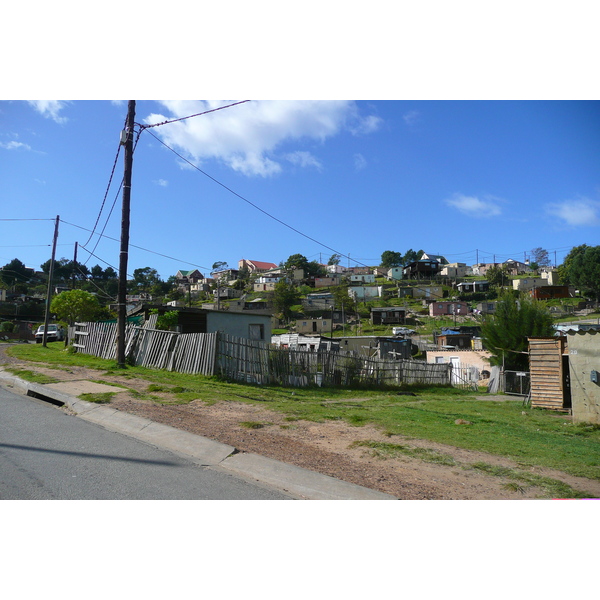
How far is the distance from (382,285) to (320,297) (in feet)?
70.0

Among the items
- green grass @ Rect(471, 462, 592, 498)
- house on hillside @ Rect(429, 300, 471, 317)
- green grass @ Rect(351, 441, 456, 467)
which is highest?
house on hillside @ Rect(429, 300, 471, 317)

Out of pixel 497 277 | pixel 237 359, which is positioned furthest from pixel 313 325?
pixel 237 359

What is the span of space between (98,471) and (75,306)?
115ft

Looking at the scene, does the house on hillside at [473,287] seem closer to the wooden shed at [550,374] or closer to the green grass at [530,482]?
the wooden shed at [550,374]

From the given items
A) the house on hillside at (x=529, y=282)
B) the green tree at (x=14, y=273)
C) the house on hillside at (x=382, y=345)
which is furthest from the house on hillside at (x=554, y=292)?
the green tree at (x=14, y=273)

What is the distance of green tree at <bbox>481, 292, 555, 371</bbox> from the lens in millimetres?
25984

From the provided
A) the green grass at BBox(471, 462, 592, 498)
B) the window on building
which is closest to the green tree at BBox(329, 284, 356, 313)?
the window on building

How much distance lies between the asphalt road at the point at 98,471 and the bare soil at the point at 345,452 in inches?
40.7

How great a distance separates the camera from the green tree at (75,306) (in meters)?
36.3

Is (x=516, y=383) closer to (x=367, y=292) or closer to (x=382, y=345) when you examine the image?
(x=382, y=345)

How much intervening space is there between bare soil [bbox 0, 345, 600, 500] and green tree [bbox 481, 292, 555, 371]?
20455mm

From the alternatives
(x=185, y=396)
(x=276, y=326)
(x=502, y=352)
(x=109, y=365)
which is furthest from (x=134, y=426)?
(x=276, y=326)

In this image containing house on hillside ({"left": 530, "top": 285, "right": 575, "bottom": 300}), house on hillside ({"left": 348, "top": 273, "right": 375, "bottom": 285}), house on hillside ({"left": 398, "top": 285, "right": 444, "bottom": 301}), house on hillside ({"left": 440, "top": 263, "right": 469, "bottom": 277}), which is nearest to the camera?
house on hillside ({"left": 530, "top": 285, "right": 575, "bottom": 300})

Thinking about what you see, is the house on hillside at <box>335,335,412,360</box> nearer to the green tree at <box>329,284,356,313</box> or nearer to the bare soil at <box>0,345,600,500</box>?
the bare soil at <box>0,345,600,500</box>
